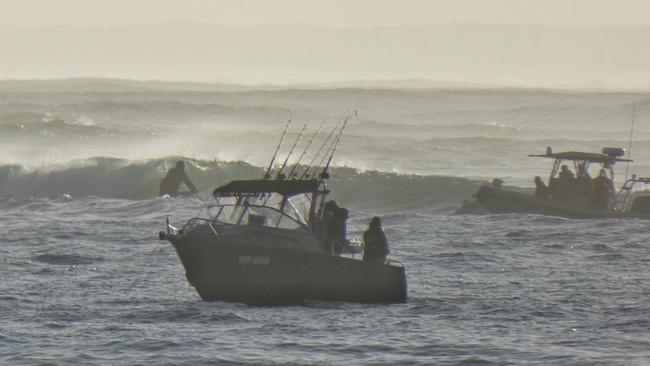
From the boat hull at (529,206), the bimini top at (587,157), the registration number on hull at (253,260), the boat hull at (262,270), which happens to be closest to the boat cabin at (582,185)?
the bimini top at (587,157)

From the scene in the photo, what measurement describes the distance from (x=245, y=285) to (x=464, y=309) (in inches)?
125

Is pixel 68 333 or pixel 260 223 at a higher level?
pixel 260 223

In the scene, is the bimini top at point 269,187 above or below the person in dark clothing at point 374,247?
above

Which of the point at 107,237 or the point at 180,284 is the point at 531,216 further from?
the point at 180,284

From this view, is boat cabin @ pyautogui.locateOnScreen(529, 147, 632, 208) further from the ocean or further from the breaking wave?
the breaking wave

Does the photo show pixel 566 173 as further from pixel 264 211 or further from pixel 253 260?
pixel 253 260

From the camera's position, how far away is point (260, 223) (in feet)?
73.0

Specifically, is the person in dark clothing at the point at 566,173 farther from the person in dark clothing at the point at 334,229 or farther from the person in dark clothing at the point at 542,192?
the person in dark clothing at the point at 334,229

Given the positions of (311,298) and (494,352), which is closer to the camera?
(494,352)

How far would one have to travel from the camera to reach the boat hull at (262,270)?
21.8 metres

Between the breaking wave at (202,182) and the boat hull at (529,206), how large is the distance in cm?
693

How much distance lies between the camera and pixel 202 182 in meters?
53.9

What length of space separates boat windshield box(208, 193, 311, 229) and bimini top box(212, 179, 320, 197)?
0.27ft

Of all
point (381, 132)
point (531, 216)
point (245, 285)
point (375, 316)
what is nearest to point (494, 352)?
point (375, 316)
